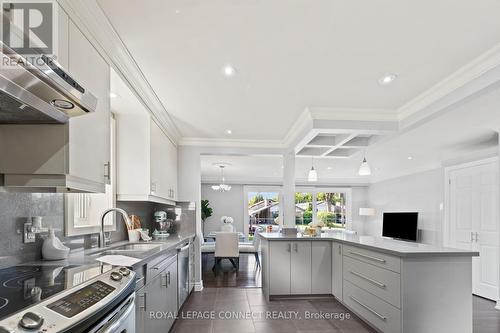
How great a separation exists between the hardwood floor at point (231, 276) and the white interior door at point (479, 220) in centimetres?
346

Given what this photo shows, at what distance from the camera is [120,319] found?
1.44m

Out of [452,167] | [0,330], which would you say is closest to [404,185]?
[452,167]

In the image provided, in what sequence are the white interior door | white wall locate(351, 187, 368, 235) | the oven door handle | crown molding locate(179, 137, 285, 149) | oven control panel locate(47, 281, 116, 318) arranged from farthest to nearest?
white wall locate(351, 187, 368, 235) < crown molding locate(179, 137, 285, 149) < the white interior door < the oven door handle < oven control panel locate(47, 281, 116, 318)

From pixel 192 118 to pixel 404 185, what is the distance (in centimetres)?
622

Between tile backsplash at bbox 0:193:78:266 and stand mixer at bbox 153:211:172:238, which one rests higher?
tile backsplash at bbox 0:193:78:266

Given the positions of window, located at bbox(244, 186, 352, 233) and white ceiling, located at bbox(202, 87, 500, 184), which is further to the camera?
window, located at bbox(244, 186, 352, 233)

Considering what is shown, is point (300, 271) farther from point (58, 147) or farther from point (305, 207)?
point (305, 207)

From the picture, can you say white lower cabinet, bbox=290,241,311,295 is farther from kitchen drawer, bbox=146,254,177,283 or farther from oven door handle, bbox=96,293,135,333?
oven door handle, bbox=96,293,135,333

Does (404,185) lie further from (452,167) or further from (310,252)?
(310,252)

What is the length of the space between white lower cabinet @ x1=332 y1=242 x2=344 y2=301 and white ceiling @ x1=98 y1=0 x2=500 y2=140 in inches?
75.3

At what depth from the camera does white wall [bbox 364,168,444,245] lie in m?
6.45

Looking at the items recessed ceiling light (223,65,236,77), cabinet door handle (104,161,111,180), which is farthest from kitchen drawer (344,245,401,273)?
cabinet door handle (104,161,111,180)

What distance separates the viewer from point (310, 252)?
14.2ft

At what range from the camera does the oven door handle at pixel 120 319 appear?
1278 mm
